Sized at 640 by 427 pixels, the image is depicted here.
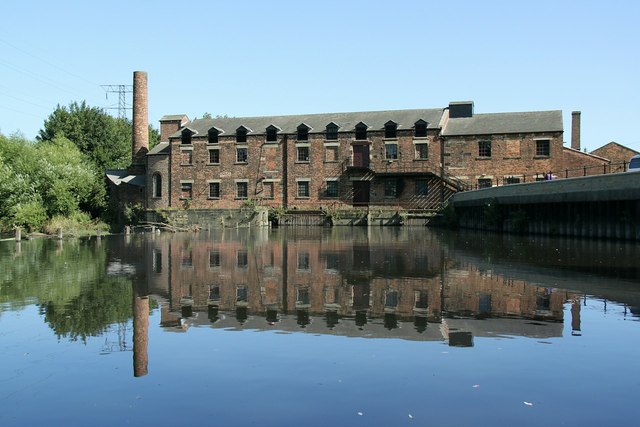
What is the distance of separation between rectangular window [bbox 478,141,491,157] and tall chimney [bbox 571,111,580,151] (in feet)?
31.8

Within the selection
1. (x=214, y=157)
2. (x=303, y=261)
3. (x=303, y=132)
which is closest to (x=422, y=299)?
(x=303, y=261)

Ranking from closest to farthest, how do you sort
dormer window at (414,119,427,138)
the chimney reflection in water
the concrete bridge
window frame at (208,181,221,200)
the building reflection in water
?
the chimney reflection in water → the building reflection in water → the concrete bridge → dormer window at (414,119,427,138) → window frame at (208,181,221,200)

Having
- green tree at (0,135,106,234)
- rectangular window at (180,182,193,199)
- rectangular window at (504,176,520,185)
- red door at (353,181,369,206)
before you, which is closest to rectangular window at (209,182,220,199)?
rectangular window at (180,182,193,199)

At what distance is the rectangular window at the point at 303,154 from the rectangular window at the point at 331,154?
1.52 meters

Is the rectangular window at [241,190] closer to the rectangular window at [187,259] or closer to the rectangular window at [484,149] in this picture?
the rectangular window at [484,149]

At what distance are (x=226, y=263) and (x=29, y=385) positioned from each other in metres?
12.4

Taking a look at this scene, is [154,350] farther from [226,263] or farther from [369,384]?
[226,263]

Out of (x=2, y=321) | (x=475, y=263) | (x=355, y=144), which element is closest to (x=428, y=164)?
(x=355, y=144)

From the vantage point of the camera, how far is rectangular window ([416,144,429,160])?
47062 millimetres

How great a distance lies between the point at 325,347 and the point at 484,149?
40.5 meters

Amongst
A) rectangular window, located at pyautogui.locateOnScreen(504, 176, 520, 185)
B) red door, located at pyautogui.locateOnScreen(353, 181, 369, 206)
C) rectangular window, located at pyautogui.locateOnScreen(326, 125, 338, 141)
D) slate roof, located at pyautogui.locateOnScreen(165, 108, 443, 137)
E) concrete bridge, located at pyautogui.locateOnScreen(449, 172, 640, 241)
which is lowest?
concrete bridge, located at pyautogui.locateOnScreen(449, 172, 640, 241)

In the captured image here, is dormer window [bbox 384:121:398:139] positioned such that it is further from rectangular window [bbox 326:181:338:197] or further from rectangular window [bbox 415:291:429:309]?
rectangular window [bbox 415:291:429:309]

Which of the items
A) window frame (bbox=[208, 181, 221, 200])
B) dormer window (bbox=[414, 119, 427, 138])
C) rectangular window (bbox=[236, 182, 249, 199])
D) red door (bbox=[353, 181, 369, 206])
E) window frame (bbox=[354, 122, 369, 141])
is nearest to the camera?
dormer window (bbox=[414, 119, 427, 138])

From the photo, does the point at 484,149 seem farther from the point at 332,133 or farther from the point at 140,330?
the point at 140,330
